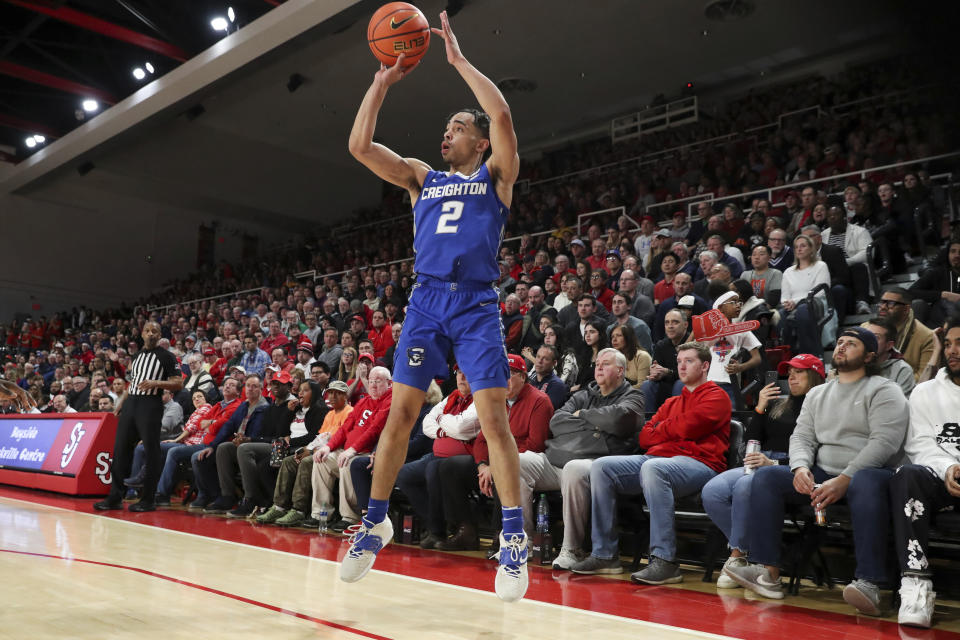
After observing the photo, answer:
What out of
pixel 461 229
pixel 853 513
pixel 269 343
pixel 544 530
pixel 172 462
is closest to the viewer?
pixel 461 229

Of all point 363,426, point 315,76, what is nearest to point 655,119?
point 315,76

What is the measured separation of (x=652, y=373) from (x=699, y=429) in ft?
4.60

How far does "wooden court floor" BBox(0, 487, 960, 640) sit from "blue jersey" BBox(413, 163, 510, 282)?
1.31m

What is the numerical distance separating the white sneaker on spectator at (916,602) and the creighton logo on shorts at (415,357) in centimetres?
216

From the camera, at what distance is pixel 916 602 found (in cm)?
312

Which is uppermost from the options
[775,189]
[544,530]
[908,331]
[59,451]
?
[775,189]

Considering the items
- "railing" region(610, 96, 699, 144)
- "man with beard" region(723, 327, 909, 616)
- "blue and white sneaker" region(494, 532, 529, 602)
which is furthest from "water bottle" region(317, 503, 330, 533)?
"railing" region(610, 96, 699, 144)

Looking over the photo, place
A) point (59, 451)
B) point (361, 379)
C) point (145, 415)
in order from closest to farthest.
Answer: point (145, 415)
point (361, 379)
point (59, 451)

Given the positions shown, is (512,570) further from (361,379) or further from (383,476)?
(361,379)

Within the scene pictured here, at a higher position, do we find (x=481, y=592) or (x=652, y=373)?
(x=652, y=373)

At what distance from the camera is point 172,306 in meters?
19.1

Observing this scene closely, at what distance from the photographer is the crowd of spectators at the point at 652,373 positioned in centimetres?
388

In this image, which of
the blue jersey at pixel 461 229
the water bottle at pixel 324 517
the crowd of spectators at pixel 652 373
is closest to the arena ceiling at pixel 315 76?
the crowd of spectators at pixel 652 373

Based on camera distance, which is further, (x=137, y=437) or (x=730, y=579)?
(x=137, y=437)
